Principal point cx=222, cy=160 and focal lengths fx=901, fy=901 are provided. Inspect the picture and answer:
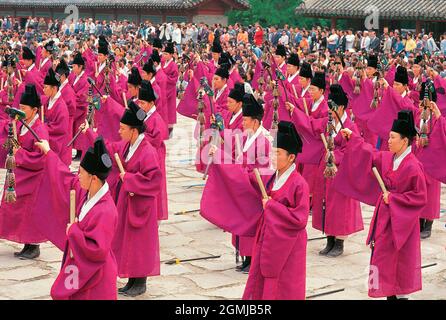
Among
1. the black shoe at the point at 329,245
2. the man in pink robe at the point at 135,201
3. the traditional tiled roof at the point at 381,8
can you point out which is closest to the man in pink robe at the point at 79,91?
the black shoe at the point at 329,245

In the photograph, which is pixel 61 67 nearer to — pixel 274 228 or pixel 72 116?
pixel 72 116

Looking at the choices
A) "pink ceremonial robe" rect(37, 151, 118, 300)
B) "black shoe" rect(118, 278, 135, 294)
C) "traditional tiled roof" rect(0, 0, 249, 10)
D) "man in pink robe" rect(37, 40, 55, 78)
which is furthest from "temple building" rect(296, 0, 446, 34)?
"pink ceremonial robe" rect(37, 151, 118, 300)

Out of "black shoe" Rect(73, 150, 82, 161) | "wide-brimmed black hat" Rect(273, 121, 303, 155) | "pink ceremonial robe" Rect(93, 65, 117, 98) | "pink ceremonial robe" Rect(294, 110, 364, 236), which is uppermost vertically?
"wide-brimmed black hat" Rect(273, 121, 303, 155)

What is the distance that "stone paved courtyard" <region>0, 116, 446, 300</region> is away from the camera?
9.66m

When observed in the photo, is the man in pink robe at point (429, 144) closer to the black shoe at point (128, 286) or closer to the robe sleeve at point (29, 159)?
the black shoe at point (128, 286)

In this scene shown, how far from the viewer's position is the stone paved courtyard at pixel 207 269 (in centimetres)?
966

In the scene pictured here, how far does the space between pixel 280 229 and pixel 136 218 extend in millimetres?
2387

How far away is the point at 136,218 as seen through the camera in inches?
368

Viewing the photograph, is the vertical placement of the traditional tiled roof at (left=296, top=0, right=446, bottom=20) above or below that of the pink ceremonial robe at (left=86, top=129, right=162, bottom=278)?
above

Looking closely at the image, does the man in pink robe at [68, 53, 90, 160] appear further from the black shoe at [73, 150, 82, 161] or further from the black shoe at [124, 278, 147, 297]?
the black shoe at [124, 278, 147, 297]

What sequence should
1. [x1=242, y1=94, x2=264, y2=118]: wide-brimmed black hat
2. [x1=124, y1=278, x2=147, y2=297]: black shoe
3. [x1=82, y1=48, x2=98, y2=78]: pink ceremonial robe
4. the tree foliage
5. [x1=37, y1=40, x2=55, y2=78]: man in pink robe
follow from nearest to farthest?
[x1=124, y1=278, x2=147, y2=297]: black shoe → [x1=242, y1=94, x2=264, y2=118]: wide-brimmed black hat → [x1=82, y1=48, x2=98, y2=78]: pink ceremonial robe → [x1=37, y1=40, x2=55, y2=78]: man in pink robe → the tree foliage

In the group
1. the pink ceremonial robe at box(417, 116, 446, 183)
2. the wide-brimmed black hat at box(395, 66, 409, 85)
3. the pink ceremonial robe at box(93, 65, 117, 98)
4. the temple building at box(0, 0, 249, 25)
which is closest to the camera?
the pink ceremonial robe at box(417, 116, 446, 183)

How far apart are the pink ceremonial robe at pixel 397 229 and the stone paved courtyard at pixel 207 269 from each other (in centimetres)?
76

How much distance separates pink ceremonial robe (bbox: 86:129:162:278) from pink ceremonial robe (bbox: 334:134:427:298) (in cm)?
224
